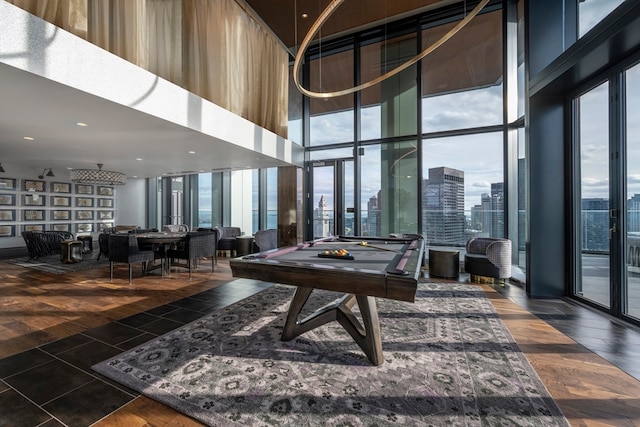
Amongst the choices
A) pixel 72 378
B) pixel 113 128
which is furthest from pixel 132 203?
pixel 72 378

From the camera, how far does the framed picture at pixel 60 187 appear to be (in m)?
8.42

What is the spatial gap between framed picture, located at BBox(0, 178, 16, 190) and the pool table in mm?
9214

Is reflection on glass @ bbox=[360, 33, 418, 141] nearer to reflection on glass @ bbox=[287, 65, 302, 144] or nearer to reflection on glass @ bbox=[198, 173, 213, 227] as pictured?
reflection on glass @ bbox=[287, 65, 302, 144]

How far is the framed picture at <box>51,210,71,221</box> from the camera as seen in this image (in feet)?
27.5

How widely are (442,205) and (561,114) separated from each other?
2.57m

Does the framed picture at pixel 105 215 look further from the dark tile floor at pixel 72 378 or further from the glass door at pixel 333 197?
the dark tile floor at pixel 72 378

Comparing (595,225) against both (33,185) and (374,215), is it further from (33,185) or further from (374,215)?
(33,185)

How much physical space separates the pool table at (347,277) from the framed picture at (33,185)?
9.33 m

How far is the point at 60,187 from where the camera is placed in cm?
855

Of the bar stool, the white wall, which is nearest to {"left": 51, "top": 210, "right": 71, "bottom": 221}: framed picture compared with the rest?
the white wall

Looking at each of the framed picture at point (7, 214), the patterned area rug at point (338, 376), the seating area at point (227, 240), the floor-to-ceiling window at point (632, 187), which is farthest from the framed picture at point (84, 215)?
the floor-to-ceiling window at point (632, 187)

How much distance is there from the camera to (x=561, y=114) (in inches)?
158

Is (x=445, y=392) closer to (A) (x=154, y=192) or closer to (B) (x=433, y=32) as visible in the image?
(B) (x=433, y=32)

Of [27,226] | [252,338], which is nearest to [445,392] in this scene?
[252,338]
